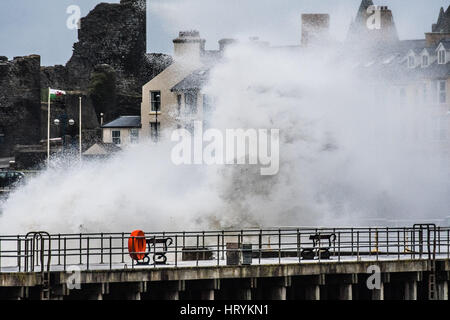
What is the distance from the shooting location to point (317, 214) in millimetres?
43781

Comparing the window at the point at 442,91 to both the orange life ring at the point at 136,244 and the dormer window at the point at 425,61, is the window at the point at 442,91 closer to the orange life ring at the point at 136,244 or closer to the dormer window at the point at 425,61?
the dormer window at the point at 425,61

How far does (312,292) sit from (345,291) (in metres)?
0.81

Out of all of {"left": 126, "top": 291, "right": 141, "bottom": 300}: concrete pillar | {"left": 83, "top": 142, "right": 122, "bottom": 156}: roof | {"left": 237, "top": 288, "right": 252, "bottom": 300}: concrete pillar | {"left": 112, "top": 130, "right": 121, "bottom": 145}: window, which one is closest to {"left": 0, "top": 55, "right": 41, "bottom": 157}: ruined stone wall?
{"left": 112, "top": 130, "right": 121, "bottom": 145}: window

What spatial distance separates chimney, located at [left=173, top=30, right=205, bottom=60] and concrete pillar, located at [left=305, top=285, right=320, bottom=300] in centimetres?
4784

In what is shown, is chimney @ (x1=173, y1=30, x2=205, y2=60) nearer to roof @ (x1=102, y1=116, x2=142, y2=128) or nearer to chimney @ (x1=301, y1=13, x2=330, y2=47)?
roof @ (x1=102, y1=116, x2=142, y2=128)

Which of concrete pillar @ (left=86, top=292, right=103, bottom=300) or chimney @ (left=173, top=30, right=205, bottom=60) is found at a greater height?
chimney @ (left=173, top=30, right=205, bottom=60)

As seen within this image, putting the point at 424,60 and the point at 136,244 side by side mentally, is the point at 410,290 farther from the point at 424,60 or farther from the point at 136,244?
→ the point at 424,60

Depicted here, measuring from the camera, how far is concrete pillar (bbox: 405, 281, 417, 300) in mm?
28406

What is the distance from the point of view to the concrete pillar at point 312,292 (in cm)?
2770
